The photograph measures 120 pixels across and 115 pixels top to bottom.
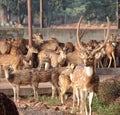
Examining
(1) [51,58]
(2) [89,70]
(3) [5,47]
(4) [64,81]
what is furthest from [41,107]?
(3) [5,47]

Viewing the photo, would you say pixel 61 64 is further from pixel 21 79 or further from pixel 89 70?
pixel 89 70

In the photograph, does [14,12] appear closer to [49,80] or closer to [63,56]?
[63,56]

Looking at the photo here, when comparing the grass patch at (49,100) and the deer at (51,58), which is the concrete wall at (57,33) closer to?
the deer at (51,58)

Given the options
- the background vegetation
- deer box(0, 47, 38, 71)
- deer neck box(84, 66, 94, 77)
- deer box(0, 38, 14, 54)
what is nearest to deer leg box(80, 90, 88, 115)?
deer neck box(84, 66, 94, 77)

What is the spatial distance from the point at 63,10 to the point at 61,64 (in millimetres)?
32569

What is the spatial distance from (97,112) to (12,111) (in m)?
7.26

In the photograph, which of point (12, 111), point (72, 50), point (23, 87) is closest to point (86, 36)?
point (72, 50)

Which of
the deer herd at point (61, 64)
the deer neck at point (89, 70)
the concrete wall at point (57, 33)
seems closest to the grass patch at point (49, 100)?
the deer herd at point (61, 64)

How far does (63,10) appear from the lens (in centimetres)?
4706

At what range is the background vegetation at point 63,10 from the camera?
41844 millimetres

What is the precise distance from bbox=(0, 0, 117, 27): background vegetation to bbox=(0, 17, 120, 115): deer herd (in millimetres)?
22438

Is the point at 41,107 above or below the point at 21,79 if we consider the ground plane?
below

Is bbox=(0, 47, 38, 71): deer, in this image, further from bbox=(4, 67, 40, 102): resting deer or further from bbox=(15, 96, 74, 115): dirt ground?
bbox=(15, 96, 74, 115): dirt ground

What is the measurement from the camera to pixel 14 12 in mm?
42969
